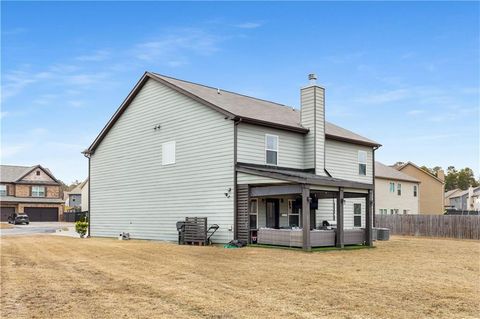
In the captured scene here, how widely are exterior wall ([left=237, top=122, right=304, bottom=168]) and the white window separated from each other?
479 centimetres

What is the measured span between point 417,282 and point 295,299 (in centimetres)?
389

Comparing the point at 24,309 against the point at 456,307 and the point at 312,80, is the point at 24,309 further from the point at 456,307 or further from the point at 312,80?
the point at 312,80

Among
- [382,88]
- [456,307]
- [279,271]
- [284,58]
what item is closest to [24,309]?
[279,271]

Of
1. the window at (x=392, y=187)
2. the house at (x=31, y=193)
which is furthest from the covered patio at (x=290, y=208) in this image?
the house at (x=31, y=193)

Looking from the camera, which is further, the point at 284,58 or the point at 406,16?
the point at 284,58

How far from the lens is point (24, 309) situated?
8.35m

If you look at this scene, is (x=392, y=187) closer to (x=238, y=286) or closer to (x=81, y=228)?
(x=81, y=228)

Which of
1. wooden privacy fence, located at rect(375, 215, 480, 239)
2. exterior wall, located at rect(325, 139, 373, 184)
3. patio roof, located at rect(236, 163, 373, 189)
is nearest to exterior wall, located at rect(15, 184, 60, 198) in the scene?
wooden privacy fence, located at rect(375, 215, 480, 239)

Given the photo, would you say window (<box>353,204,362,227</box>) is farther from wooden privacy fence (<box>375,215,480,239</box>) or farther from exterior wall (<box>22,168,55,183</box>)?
exterior wall (<box>22,168,55,183</box>)

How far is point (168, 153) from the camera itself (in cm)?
2622

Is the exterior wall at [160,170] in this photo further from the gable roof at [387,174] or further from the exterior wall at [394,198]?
the gable roof at [387,174]

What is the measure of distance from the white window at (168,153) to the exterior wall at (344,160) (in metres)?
8.80

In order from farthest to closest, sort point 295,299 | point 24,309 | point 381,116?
1. point 381,116
2. point 295,299
3. point 24,309

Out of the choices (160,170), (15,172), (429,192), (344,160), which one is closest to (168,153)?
(160,170)
